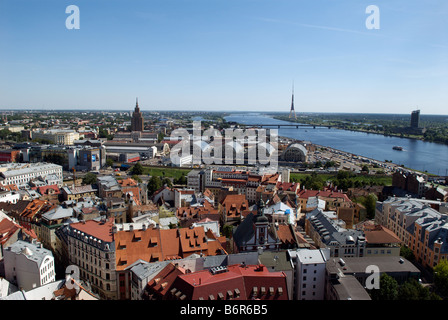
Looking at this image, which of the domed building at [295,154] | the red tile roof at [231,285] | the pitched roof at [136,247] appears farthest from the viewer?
the domed building at [295,154]

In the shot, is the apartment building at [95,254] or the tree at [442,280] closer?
the apartment building at [95,254]

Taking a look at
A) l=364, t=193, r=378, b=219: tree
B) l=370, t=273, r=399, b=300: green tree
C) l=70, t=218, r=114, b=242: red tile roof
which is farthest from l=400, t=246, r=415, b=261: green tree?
l=70, t=218, r=114, b=242: red tile roof

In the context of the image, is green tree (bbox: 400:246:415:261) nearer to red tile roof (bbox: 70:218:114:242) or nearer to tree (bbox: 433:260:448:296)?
tree (bbox: 433:260:448:296)

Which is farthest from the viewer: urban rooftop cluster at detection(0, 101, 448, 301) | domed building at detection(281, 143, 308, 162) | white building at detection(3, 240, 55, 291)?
domed building at detection(281, 143, 308, 162)

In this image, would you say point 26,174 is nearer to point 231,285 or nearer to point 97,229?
point 97,229

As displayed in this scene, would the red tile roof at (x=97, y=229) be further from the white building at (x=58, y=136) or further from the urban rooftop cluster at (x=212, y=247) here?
the white building at (x=58, y=136)

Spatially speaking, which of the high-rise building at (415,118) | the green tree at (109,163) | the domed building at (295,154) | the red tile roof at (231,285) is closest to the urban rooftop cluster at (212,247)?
the red tile roof at (231,285)

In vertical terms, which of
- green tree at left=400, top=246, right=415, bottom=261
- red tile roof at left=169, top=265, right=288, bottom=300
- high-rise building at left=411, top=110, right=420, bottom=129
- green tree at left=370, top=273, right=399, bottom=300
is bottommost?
green tree at left=400, top=246, right=415, bottom=261
